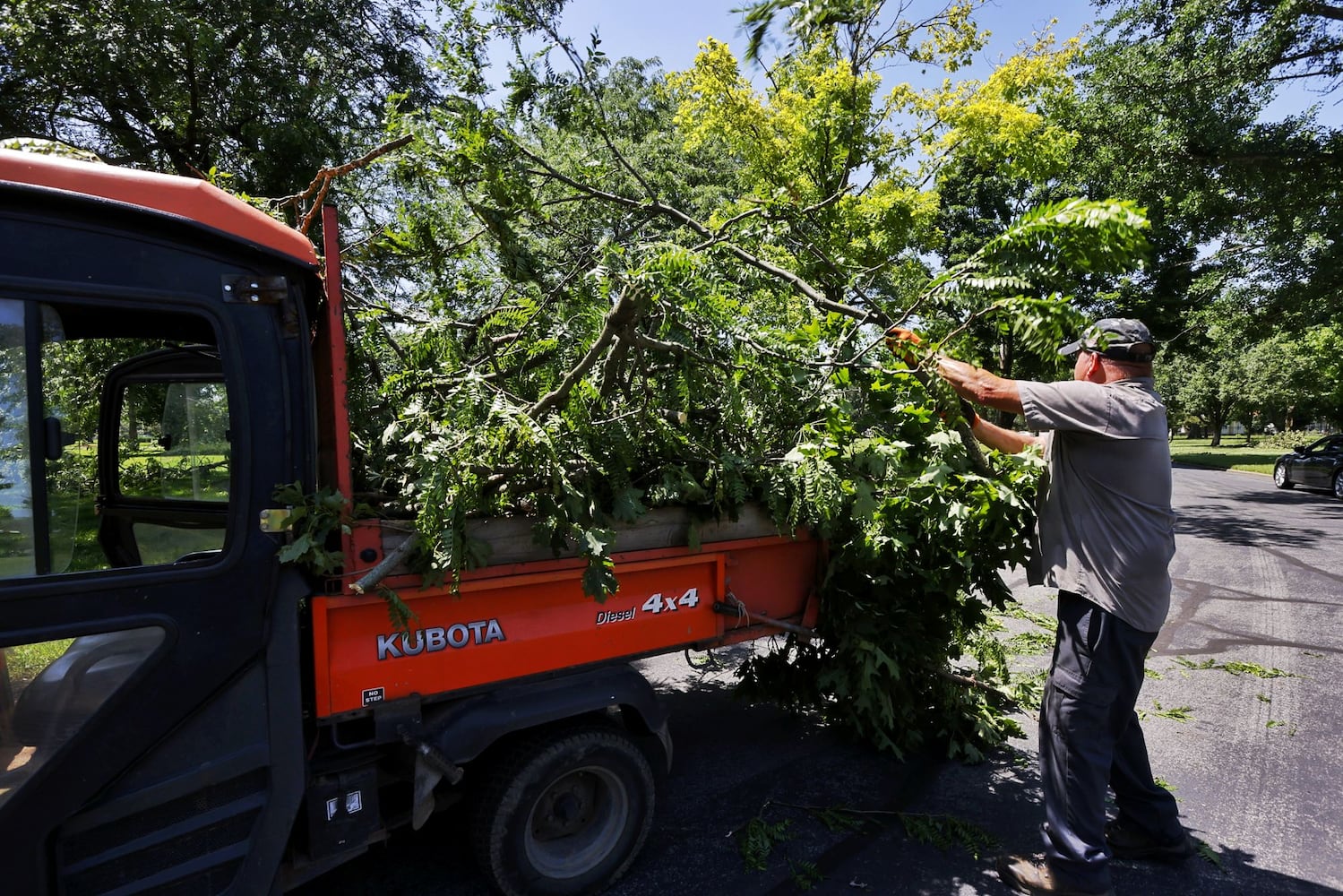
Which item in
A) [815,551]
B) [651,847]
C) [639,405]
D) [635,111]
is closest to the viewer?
[639,405]

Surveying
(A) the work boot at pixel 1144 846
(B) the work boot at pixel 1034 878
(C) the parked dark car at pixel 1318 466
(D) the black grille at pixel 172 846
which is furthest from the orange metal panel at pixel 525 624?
(C) the parked dark car at pixel 1318 466

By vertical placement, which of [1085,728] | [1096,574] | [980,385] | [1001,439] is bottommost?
[1085,728]

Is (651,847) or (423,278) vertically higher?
(423,278)

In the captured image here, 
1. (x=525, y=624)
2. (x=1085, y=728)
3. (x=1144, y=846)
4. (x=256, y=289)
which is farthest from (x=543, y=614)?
(x=1144, y=846)

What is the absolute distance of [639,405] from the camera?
3.03 meters

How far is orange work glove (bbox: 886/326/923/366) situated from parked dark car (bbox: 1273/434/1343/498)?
63.4ft

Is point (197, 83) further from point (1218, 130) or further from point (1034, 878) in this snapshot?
point (1218, 130)

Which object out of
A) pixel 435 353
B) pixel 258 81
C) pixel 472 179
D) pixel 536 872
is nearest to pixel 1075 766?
pixel 536 872

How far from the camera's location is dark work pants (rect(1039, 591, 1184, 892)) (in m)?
2.95

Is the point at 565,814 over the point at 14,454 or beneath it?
beneath

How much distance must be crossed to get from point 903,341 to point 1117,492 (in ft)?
3.57

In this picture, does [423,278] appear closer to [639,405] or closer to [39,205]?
[639,405]

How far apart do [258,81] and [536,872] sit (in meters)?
9.10

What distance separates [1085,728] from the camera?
298 cm
